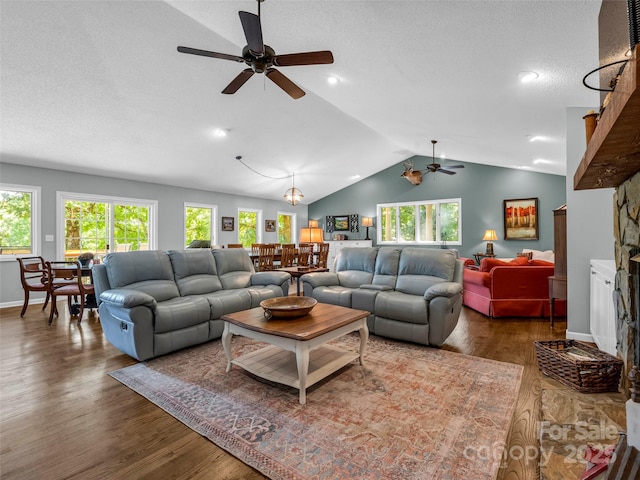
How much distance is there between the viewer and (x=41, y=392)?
235cm

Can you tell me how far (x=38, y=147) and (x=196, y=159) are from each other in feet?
7.71

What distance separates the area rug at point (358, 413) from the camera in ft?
5.27

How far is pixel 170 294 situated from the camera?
341 centimetres

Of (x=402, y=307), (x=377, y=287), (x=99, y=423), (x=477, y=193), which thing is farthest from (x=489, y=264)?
(x=99, y=423)

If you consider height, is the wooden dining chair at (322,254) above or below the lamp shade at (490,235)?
below

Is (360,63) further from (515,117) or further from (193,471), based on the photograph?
(193,471)

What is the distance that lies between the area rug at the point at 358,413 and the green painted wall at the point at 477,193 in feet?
18.9

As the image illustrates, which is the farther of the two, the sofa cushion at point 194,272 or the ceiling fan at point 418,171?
the ceiling fan at point 418,171

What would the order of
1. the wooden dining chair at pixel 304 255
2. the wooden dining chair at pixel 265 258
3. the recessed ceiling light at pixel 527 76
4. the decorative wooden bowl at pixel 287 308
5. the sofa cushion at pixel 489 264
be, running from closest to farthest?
the decorative wooden bowl at pixel 287 308 → the recessed ceiling light at pixel 527 76 → the sofa cushion at pixel 489 264 → the wooden dining chair at pixel 265 258 → the wooden dining chair at pixel 304 255

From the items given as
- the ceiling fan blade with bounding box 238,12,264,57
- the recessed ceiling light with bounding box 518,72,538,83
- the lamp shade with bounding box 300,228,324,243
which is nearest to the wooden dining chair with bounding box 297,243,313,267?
the lamp shade with bounding box 300,228,324,243

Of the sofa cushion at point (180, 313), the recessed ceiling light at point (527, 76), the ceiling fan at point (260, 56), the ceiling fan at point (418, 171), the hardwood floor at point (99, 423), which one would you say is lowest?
the hardwood floor at point (99, 423)

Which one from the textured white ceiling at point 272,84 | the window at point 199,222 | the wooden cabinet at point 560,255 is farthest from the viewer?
the window at point 199,222

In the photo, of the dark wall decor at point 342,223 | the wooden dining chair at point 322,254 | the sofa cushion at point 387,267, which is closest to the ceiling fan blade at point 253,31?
the sofa cushion at point 387,267

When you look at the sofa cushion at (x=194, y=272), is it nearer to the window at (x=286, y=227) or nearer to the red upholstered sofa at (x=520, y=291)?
the red upholstered sofa at (x=520, y=291)
